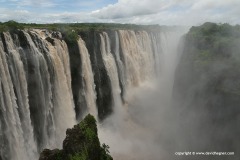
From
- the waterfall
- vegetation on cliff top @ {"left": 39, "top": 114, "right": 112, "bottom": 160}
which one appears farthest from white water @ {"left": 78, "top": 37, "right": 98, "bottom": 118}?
vegetation on cliff top @ {"left": 39, "top": 114, "right": 112, "bottom": 160}

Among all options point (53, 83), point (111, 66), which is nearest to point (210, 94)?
point (53, 83)

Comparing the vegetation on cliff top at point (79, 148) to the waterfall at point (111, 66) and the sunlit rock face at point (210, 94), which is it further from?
the waterfall at point (111, 66)

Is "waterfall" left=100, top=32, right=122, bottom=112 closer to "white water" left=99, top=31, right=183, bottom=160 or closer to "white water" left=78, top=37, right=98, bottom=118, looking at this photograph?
"white water" left=99, top=31, right=183, bottom=160

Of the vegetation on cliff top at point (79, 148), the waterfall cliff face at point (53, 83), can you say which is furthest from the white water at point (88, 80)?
the vegetation on cliff top at point (79, 148)

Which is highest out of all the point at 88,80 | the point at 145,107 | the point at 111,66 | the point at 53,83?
the point at 53,83

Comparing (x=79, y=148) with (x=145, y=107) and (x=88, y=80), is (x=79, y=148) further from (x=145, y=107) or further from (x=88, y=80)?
(x=145, y=107)

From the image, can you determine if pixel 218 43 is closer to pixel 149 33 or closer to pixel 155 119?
pixel 155 119
